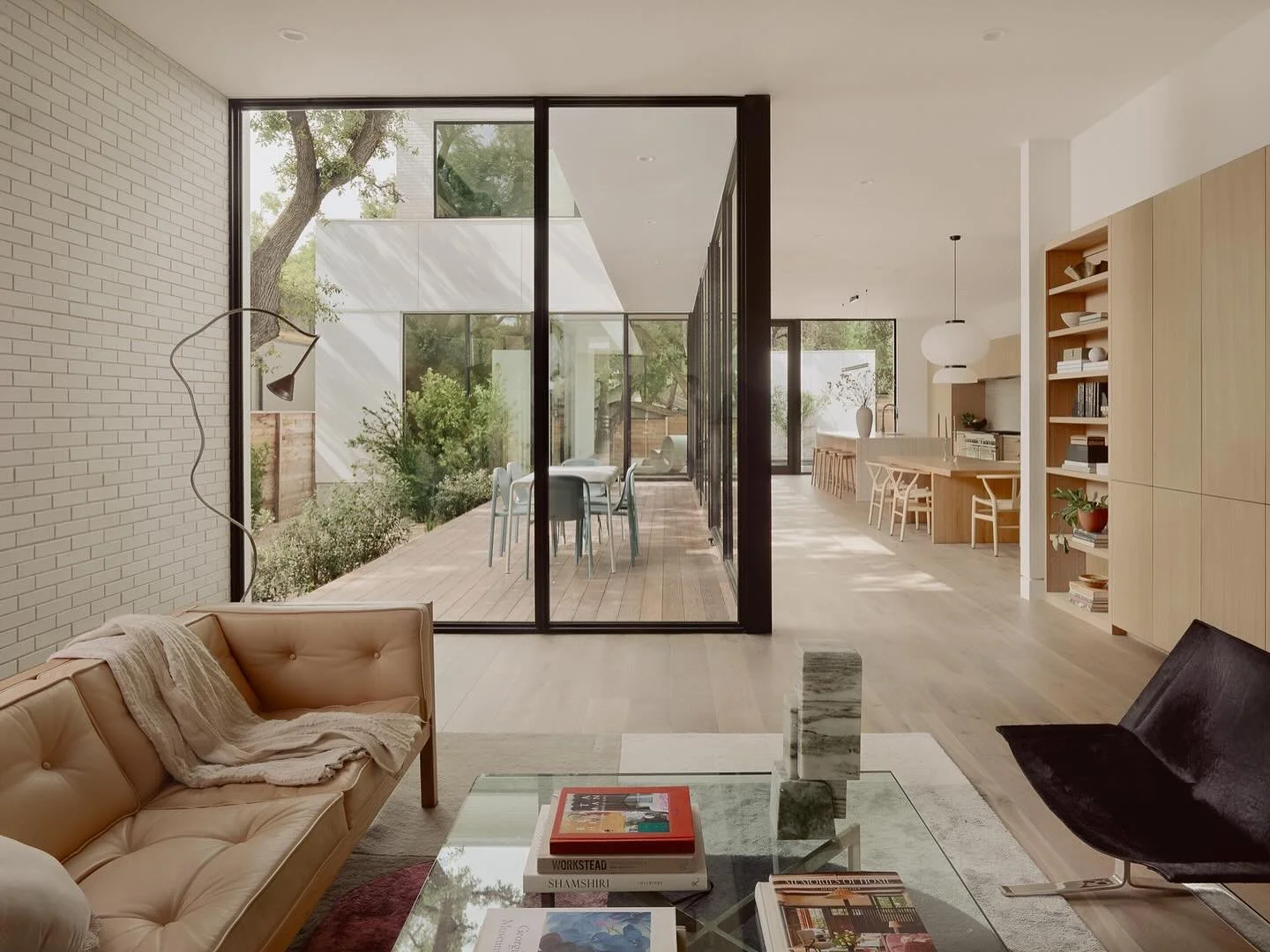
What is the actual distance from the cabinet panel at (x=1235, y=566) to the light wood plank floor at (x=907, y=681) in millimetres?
459

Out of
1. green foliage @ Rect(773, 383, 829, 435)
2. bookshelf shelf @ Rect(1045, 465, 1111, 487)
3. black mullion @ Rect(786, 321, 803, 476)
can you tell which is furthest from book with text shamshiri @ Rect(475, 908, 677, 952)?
black mullion @ Rect(786, 321, 803, 476)

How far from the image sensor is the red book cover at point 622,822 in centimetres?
168

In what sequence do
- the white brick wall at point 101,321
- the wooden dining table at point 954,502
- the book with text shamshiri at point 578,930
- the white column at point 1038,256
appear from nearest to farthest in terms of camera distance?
the book with text shamshiri at point 578,930 → the white brick wall at point 101,321 → the white column at point 1038,256 → the wooden dining table at point 954,502

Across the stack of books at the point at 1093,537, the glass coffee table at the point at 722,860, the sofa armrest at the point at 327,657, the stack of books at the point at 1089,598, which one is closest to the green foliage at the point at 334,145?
the sofa armrest at the point at 327,657

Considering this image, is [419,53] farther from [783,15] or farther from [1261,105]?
[1261,105]

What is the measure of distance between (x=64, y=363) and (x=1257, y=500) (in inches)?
191

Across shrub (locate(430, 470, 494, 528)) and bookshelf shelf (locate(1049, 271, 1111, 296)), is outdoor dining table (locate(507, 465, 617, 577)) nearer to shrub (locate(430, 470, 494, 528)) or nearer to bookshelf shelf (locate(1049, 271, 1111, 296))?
shrub (locate(430, 470, 494, 528))

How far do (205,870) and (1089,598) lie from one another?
16.0ft

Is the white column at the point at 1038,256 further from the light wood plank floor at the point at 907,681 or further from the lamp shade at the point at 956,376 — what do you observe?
the lamp shade at the point at 956,376

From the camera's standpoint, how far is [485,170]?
504cm

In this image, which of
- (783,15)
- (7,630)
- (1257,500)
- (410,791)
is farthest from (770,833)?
(783,15)

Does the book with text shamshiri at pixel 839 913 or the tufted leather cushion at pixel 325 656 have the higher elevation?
the tufted leather cushion at pixel 325 656

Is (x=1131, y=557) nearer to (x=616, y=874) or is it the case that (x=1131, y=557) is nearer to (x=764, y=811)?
(x=764, y=811)

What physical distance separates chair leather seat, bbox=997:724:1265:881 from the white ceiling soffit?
336 cm
